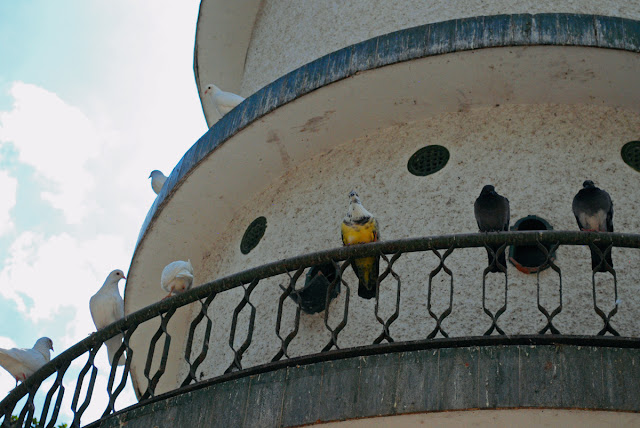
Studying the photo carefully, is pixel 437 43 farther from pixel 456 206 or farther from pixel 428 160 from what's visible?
pixel 456 206

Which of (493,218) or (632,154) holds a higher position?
(632,154)

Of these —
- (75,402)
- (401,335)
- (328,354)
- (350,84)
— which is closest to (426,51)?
(350,84)

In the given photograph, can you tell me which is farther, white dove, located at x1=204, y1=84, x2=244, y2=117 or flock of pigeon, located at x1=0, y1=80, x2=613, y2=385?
white dove, located at x1=204, y1=84, x2=244, y2=117

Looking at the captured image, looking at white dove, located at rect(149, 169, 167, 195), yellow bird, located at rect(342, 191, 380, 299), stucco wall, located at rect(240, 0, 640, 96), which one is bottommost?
yellow bird, located at rect(342, 191, 380, 299)

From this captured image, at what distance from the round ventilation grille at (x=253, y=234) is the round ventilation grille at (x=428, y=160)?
1357 millimetres

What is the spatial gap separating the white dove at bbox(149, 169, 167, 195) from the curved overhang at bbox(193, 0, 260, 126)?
1.70 m

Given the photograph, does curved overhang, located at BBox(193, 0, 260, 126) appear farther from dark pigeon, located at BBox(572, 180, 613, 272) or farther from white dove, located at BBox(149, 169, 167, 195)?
dark pigeon, located at BBox(572, 180, 613, 272)

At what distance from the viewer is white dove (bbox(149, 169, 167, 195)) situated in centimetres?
989

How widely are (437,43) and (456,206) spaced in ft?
3.92

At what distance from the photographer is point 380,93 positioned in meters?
7.69

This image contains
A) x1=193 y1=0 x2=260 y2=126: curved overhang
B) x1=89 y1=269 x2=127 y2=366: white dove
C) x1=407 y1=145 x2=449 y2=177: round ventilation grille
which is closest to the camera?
x1=407 y1=145 x2=449 y2=177: round ventilation grille

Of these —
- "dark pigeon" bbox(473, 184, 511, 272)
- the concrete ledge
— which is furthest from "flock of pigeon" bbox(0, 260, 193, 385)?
"dark pigeon" bbox(473, 184, 511, 272)

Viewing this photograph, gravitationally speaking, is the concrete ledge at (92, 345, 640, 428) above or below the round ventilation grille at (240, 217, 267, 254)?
below

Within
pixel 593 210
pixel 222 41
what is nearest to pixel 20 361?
pixel 593 210
